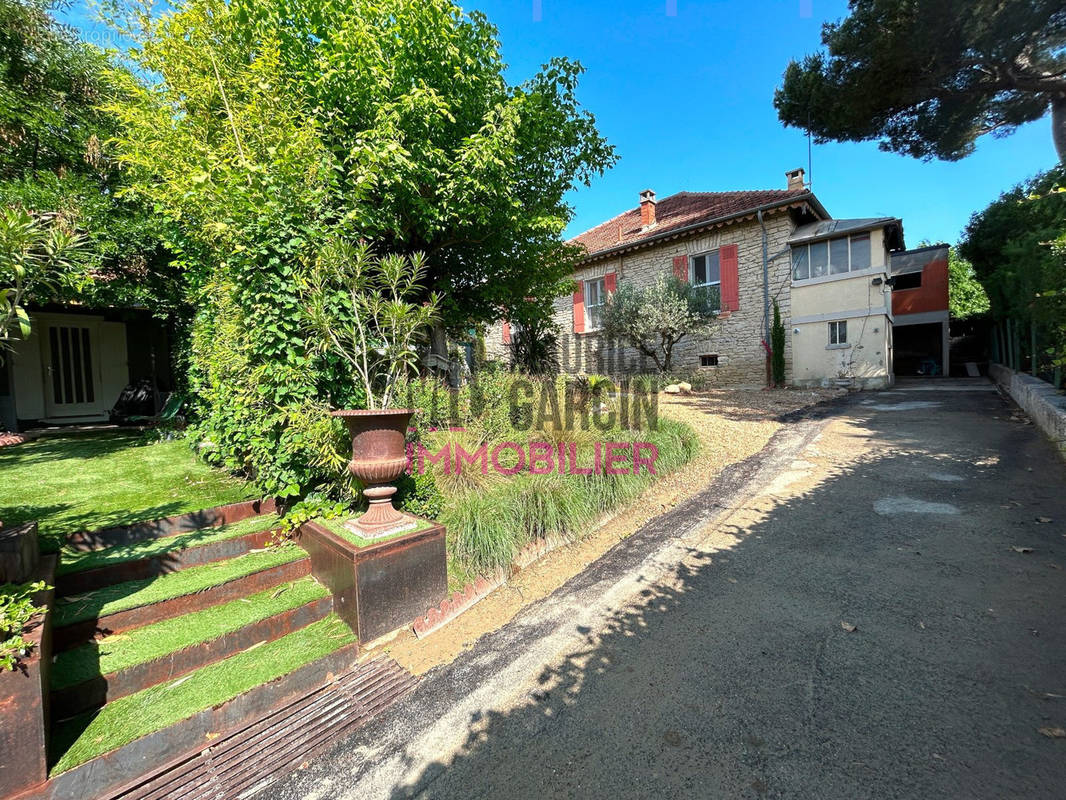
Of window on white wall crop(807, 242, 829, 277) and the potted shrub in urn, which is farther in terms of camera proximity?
window on white wall crop(807, 242, 829, 277)

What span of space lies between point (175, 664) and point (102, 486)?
8.23 feet

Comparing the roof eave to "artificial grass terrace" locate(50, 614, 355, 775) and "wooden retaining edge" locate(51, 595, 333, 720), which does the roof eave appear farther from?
"artificial grass terrace" locate(50, 614, 355, 775)

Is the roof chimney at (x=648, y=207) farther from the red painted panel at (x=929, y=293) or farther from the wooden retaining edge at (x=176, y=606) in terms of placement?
the wooden retaining edge at (x=176, y=606)

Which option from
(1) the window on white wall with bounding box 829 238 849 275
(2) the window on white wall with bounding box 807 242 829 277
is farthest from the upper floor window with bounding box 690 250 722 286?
(1) the window on white wall with bounding box 829 238 849 275

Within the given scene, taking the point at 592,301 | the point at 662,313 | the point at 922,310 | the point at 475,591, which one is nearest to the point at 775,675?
the point at 475,591

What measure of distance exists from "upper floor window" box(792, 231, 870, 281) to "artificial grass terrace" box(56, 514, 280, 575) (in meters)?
13.9

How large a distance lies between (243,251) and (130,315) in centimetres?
702

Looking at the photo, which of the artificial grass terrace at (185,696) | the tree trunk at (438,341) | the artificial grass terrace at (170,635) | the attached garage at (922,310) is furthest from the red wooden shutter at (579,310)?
the artificial grass terrace at (185,696)

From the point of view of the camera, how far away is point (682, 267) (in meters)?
13.8

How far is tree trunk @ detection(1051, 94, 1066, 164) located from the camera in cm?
822

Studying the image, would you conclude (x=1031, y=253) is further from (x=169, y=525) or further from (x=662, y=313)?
(x=169, y=525)

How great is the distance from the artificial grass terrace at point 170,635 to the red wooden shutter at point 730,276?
13.5 m

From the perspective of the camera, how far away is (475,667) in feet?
8.27

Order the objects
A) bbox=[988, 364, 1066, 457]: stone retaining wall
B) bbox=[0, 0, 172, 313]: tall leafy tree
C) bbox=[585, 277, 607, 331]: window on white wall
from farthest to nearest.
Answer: bbox=[585, 277, 607, 331]: window on white wall → bbox=[0, 0, 172, 313]: tall leafy tree → bbox=[988, 364, 1066, 457]: stone retaining wall
